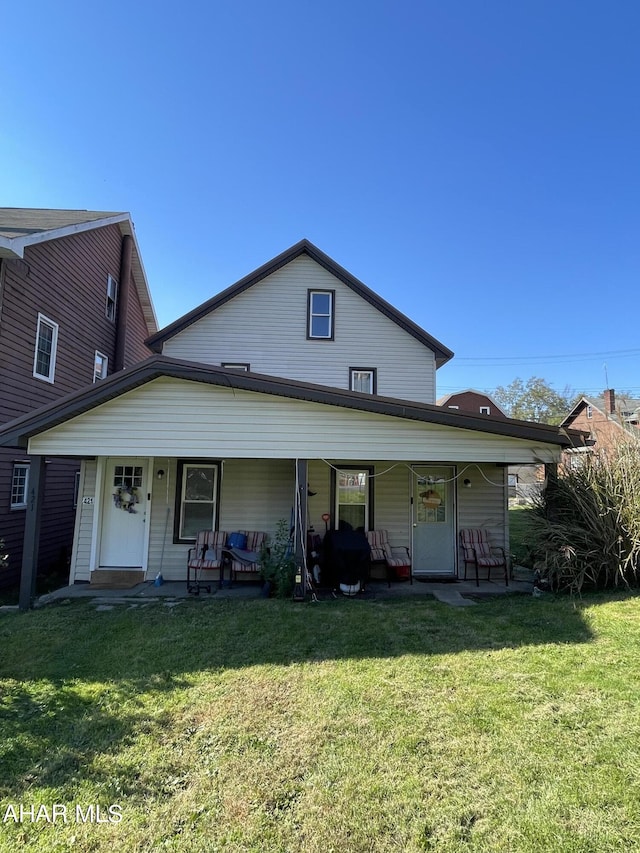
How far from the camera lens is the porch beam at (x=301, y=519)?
265 inches

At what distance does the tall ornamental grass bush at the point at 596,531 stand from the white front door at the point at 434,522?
6.19 feet

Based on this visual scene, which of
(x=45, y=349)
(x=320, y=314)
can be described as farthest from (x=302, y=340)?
(x=45, y=349)

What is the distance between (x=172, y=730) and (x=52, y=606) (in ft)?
15.2

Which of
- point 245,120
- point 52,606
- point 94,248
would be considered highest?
point 245,120

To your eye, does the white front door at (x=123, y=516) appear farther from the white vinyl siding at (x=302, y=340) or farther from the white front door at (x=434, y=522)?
the white front door at (x=434, y=522)

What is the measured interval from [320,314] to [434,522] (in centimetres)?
581

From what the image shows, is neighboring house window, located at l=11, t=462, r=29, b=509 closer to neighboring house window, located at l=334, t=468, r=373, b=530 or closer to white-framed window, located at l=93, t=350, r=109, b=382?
white-framed window, located at l=93, t=350, r=109, b=382

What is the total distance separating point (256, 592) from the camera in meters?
7.55

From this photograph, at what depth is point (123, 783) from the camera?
2.67m

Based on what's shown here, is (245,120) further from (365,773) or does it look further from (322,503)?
(365,773)

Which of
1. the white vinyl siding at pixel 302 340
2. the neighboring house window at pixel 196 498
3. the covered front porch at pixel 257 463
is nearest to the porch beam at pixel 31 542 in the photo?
the covered front porch at pixel 257 463

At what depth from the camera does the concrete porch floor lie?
23.2 ft

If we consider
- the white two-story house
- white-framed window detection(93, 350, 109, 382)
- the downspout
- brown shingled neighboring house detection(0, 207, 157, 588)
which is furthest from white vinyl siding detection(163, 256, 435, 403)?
the downspout

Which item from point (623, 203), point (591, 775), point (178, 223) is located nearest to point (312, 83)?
point (178, 223)
